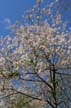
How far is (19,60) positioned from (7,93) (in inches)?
66.7

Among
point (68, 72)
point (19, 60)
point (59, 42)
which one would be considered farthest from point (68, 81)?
point (19, 60)

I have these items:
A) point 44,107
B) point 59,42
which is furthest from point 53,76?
point 44,107

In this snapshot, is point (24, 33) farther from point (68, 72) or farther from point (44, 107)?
point (44, 107)

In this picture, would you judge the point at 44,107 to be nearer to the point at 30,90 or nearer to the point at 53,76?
the point at 30,90

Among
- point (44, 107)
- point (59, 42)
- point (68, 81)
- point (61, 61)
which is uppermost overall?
point (59, 42)

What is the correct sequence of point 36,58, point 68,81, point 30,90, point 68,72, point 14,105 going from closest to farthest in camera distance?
1. point 36,58
2. point 68,72
3. point 68,81
4. point 14,105
5. point 30,90

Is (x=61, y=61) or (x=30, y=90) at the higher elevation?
(x=61, y=61)

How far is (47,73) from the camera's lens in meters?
15.1

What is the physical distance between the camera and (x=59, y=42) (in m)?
14.8

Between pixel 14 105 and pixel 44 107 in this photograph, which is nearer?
pixel 14 105

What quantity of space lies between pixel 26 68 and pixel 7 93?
1.57 metres

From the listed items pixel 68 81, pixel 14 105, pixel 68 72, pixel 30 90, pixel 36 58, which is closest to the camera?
pixel 36 58

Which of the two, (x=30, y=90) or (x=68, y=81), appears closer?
(x=68, y=81)

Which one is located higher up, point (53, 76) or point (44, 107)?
point (53, 76)
